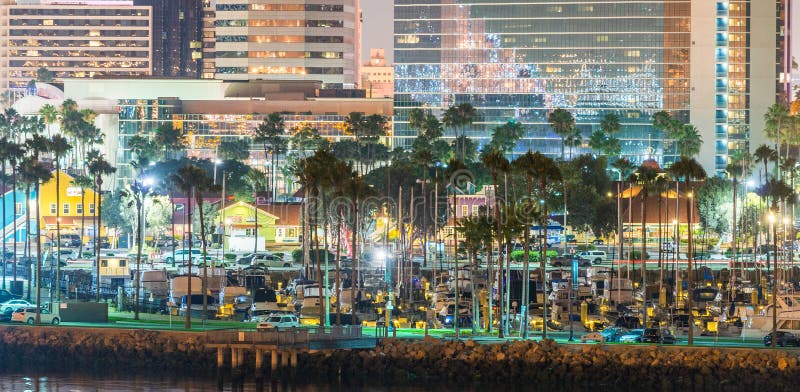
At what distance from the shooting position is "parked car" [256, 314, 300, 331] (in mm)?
83688

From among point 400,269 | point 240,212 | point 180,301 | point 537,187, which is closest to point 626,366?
point 180,301

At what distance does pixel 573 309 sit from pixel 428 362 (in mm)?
25982

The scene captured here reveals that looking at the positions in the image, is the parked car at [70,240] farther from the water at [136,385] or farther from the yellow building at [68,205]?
the water at [136,385]

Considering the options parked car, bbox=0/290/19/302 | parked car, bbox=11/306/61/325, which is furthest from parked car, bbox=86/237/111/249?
parked car, bbox=11/306/61/325

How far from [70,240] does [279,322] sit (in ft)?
278

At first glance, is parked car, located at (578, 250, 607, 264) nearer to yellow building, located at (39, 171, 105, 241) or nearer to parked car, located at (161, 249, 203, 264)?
parked car, located at (161, 249, 203, 264)

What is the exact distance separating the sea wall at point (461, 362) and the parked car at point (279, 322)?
15.9 ft

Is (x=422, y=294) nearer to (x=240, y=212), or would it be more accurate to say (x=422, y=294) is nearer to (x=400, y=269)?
(x=400, y=269)

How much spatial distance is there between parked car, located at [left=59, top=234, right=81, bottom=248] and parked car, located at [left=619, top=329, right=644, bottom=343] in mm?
90772

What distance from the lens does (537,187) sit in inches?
6698

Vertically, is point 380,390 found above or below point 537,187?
below

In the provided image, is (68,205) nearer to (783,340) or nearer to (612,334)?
(612,334)

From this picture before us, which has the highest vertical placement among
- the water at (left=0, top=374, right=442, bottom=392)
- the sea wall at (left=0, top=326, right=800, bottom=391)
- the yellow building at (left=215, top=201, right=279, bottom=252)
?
the yellow building at (left=215, top=201, right=279, bottom=252)

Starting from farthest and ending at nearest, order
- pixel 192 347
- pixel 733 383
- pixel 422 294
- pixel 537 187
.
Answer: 1. pixel 537 187
2. pixel 422 294
3. pixel 192 347
4. pixel 733 383
